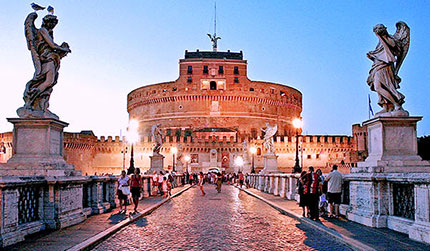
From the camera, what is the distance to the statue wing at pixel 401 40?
343 inches

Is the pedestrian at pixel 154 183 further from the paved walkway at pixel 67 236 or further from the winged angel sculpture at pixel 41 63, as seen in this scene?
the winged angel sculpture at pixel 41 63

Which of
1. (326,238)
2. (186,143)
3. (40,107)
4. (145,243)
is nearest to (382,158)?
(326,238)

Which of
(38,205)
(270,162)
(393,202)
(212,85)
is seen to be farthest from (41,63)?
(212,85)

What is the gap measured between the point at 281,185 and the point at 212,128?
50.0 metres

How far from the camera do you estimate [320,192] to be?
1031 centimetres

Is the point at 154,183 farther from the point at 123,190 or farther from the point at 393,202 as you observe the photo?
the point at 393,202

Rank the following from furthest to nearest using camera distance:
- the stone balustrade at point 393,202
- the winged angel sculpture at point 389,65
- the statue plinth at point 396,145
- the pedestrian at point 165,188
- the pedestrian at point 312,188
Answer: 1. the pedestrian at point 165,188
2. the pedestrian at point 312,188
3. the winged angel sculpture at point 389,65
4. the statue plinth at point 396,145
5. the stone balustrade at point 393,202

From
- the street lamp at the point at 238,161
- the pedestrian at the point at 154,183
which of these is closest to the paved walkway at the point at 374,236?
the pedestrian at the point at 154,183

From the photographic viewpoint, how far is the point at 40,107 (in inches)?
332

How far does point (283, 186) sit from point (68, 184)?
1136 centimetres

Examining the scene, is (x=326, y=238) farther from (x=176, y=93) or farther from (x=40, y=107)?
(x=176, y=93)

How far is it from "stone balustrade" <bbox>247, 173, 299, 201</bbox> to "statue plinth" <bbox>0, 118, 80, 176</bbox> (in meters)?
8.68

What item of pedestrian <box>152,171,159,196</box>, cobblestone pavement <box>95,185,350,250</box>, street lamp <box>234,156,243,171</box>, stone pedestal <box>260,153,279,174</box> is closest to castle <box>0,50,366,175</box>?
street lamp <box>234,156,243,171</box>

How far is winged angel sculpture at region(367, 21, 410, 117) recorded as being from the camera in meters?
8.59
